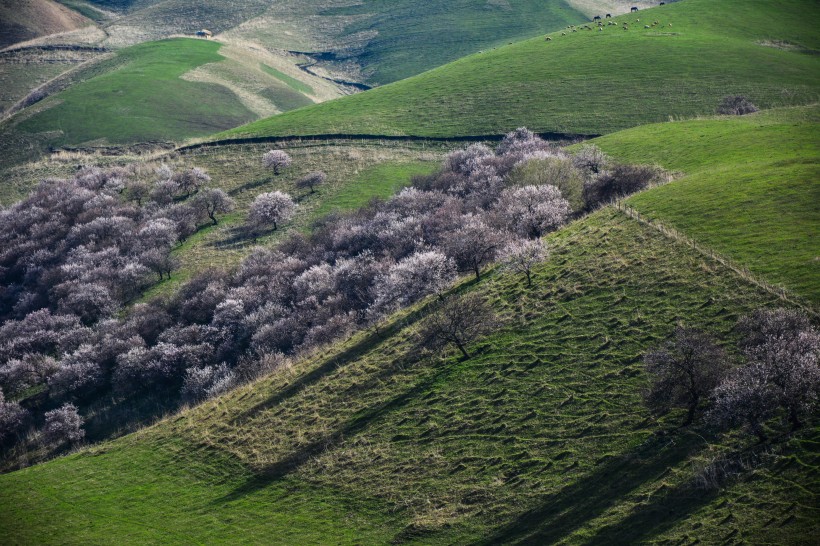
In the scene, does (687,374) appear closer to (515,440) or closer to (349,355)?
(515,440)

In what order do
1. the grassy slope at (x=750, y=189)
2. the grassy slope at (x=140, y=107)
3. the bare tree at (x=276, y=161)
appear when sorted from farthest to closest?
the grassy slope at (x=140, y=107)
the bare tree at (x=276, y=161)
the grassy slope at (x=750, y=189)

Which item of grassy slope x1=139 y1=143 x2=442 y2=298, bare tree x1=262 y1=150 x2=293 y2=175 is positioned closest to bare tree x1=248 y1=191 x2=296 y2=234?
grassy slope x1=139 y1=143 x2=442 y2=298

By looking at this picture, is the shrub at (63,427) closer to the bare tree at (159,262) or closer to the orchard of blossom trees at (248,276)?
the orchard of blossom trees at (248,276)

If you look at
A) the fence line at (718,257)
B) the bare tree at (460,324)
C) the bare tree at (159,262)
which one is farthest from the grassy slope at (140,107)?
the fence line at (718,257)

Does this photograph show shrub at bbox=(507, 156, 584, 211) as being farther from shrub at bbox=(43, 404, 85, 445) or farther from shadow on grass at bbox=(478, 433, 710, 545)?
shrub at bbox=(43, 404, 85, 445)

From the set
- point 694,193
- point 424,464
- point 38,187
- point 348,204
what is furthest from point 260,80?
point 424,464

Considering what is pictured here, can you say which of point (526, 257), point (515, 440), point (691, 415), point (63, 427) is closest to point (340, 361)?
point (526, 257)

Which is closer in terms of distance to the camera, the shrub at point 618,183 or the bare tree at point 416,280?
the bare tree at point 416,280

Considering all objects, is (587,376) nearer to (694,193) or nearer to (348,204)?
(694,193)
